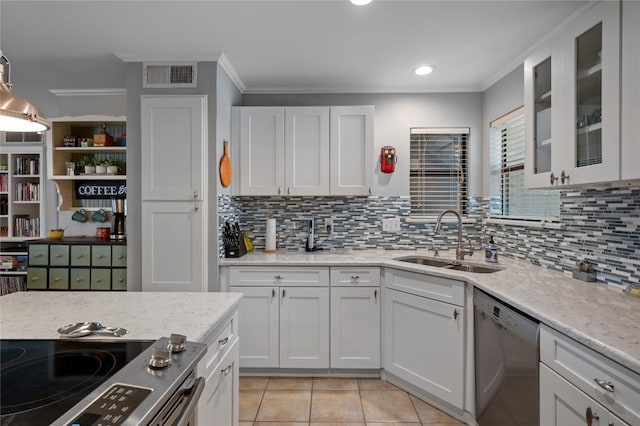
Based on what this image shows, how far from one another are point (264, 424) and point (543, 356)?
168 cm

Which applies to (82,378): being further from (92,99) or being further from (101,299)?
(92,99)

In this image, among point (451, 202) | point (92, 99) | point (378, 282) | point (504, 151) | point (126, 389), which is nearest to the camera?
point (126, 389)

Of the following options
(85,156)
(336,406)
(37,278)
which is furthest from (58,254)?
(336,406)

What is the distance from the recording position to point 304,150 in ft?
9.94

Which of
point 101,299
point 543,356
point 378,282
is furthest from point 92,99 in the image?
point 543,356

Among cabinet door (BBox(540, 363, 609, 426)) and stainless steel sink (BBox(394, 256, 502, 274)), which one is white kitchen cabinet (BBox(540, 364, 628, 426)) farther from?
stainless steel sink (BBox(394, 256, 502, 274))

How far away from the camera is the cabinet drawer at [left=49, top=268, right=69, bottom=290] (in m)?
3.11

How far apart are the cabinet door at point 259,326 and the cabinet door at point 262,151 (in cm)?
89

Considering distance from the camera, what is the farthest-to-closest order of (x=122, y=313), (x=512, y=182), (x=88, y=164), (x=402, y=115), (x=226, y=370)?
(x=88, y=164)
(x=402, y=115)
(x=512, y=182)
(x=226, y=370)
(x=122, y=313)

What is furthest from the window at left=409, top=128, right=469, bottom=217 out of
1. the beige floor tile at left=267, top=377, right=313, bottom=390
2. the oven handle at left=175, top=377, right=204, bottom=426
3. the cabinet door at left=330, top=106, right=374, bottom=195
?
the oven handle at left=175, top=377, right=204, bottom=426

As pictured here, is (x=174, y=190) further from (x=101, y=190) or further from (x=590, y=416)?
(x=590, y=416)

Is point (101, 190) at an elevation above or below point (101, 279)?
above

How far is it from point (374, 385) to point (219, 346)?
1676 millimetres

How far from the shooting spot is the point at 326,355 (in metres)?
2.71
